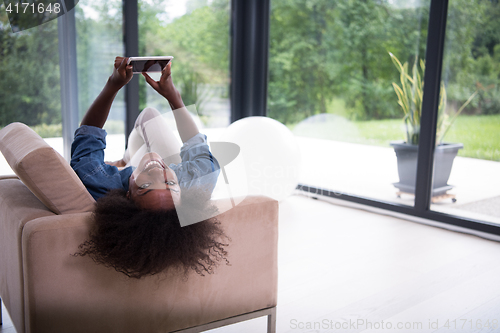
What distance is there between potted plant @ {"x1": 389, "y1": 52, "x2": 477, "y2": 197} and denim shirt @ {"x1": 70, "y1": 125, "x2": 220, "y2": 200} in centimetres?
209

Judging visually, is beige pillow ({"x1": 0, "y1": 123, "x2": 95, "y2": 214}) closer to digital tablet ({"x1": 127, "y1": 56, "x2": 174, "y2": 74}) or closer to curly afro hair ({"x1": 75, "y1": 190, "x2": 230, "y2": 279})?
curly afro hair ({"x1": 75, "y1": 190, "x2": 230, "y2": 279})

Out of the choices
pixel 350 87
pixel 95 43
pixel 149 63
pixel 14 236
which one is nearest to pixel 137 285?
pixel 14 236

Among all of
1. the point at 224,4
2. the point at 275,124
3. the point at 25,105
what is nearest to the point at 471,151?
the point at 275,124

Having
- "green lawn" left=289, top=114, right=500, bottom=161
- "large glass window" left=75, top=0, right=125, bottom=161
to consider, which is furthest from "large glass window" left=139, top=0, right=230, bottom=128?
"green lawn" left=289, top=114, right=500, bottom=161

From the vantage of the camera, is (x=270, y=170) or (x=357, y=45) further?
(x=357, y=45)

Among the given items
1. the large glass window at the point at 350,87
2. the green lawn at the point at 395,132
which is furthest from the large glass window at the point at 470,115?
the large glass window at the point at 350,87

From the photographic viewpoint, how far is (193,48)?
14.2 ft

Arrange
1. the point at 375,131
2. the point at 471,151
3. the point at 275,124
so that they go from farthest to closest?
the point at 375,131 < the point at 275,124 < the point at 471,151

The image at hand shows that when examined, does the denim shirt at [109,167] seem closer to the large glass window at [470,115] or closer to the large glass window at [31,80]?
the large glass window at [31,80]

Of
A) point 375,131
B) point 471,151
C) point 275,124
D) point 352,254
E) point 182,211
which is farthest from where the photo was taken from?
point 375,131

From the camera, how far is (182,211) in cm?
141

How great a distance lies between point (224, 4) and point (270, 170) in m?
2.11

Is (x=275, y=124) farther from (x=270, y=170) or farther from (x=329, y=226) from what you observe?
(x=329, y=226)

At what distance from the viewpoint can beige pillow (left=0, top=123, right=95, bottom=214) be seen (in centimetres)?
134
